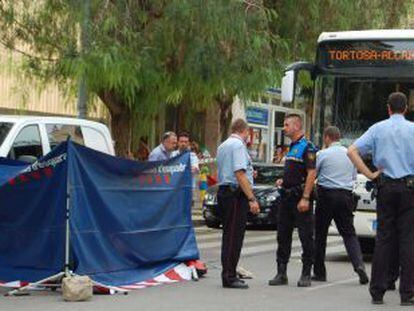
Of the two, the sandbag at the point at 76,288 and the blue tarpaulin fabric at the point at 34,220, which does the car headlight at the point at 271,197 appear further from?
the sandbag at the point at 76,288

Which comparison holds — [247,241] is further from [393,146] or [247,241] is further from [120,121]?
[393,146]

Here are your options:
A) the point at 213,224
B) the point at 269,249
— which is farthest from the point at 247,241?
the point at 213,224

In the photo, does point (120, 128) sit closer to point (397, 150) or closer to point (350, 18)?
point (350, 18)

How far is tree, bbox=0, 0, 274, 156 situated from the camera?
58.5ft

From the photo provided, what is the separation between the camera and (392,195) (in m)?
9.66

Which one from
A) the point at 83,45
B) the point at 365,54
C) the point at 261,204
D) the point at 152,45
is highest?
the point at 152,45

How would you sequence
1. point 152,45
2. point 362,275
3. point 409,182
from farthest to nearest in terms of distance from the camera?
point 152,45, point 362,275, point 409,182

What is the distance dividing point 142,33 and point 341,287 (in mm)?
8759

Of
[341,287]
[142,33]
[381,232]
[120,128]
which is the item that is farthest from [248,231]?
[381,232]

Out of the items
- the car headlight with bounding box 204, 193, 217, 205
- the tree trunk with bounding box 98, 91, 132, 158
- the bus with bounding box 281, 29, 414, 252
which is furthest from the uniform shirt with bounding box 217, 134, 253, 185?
the car headlight with bounding box 204, 193, 217, 205

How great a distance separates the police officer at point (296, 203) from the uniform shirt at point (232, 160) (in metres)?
0.52

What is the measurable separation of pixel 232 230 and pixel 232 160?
81 cm

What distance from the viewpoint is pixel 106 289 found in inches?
405

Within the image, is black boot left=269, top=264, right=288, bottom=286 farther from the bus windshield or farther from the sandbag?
the bus windshield
